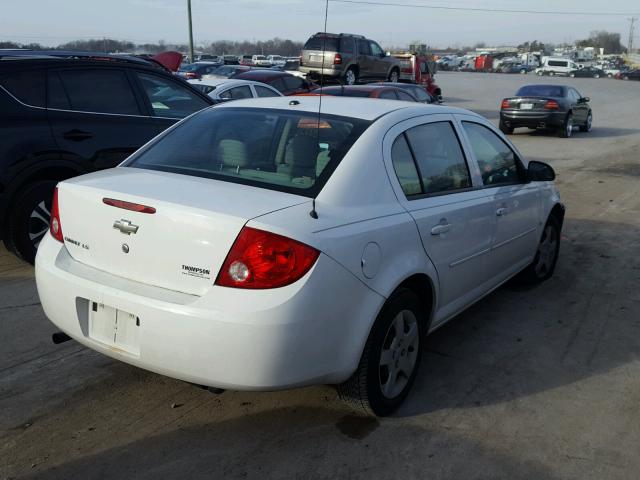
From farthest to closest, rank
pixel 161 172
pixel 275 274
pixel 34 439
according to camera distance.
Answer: pixel 161 172 → pixel 34 439 → pixel 275 274

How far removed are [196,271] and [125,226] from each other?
466mm

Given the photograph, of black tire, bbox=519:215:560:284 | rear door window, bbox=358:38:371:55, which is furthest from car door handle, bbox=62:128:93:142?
rear door window, bbox=358:38:371:55

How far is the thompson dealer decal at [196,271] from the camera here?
2955 millimetres

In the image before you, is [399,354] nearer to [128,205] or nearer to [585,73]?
[128,205]

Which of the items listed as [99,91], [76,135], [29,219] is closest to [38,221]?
[29,219]

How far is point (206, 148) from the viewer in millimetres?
3879

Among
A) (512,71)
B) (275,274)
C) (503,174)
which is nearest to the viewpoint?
(275,274)

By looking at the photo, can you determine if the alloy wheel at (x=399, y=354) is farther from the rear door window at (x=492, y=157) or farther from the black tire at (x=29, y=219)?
the black tire at (x=29, y=219)

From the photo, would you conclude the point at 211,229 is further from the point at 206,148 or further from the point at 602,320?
the point at 602,320

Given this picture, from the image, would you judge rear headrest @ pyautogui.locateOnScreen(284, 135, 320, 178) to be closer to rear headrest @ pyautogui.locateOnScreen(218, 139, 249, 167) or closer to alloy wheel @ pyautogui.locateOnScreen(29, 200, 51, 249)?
rear headrest @ pyautogui.locateOnScreen(218, 139, 249, 167)

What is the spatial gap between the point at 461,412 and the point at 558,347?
1.27 meters

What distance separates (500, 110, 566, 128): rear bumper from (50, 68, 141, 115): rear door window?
1409 centimetres

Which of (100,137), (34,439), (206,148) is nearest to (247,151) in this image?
(206,148)

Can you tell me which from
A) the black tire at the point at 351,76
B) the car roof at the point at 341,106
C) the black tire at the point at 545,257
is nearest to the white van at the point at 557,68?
the black tire at the point at 351,76
